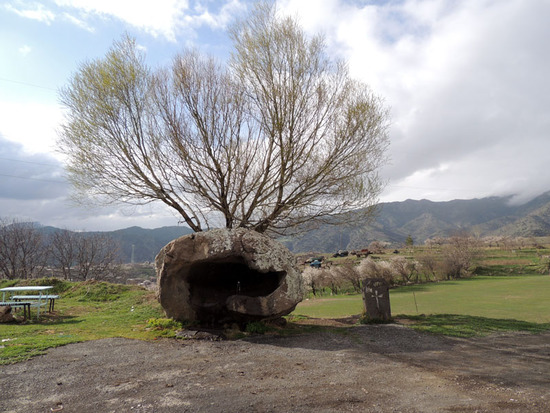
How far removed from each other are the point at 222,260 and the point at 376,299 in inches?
199

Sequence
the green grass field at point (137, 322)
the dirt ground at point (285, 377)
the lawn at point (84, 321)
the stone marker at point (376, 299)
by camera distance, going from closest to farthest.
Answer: the dirt ground at point (285, 377) → the lawn at point (84, 321) → the green grass field at point (137, 322) → the stone marker at point (376, 299)

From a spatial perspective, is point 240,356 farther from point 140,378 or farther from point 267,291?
point 267,291

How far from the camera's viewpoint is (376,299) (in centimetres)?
1100

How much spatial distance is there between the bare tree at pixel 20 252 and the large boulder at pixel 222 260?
124 feet

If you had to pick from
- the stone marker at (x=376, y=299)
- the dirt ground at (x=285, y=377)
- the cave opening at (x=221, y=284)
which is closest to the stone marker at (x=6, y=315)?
the dirt ground at (x=285, y=377)

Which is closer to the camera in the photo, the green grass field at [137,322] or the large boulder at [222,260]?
the green grass field at [137,322]

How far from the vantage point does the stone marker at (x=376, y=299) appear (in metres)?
10.9

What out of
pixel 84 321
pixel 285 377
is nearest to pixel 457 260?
pixel 84 321

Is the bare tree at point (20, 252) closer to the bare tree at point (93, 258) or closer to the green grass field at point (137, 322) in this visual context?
the bare tree at point (93, 258)

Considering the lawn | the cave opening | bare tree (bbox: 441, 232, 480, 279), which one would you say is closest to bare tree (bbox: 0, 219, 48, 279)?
the lawn

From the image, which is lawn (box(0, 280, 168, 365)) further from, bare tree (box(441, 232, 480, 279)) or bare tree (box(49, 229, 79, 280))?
bare tree (box(441, 232, 480, 279))

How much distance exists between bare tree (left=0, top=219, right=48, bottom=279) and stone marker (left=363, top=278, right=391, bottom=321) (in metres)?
41.3

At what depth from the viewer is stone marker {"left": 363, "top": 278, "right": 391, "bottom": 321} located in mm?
10906

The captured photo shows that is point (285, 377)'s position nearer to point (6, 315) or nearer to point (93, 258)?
point (6, 315)
